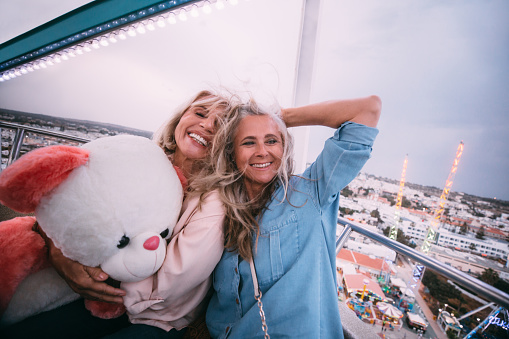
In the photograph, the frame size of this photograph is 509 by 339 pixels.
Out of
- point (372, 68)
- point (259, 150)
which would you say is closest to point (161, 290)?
point (259, 150)

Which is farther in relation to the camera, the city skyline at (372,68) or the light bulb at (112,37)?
the light bulb at (112,37)

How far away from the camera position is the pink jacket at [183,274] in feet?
2.42

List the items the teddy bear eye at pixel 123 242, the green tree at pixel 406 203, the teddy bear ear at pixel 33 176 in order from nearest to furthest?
the teddy bear ear at pixel 33 176 → the teddy bear eye at pixel 123 242 → the green tree at pixel 406 203

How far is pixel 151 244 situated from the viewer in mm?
655

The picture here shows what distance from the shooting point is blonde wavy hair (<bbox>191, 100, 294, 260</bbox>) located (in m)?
0.95

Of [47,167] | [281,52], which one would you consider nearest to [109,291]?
[47,167]

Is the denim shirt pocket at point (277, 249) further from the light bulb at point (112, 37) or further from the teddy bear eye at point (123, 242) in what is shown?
the light bulb at point (112, 37)

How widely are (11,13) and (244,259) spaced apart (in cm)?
517

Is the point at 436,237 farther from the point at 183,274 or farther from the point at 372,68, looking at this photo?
the point at 183,274

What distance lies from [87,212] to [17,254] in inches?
18.4

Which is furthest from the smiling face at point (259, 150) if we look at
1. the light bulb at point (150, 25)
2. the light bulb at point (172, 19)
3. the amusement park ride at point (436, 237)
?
the light bulb at point (150, 25)

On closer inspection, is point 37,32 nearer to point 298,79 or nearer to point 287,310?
point 298,79

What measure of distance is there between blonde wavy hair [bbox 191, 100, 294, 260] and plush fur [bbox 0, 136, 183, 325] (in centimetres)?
29

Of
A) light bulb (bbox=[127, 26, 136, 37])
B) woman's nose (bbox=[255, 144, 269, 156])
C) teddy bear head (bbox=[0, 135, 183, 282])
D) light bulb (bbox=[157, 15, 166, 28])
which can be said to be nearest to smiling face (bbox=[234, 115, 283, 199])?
woman's nose (bbox=[255, 144, 269, 156])
